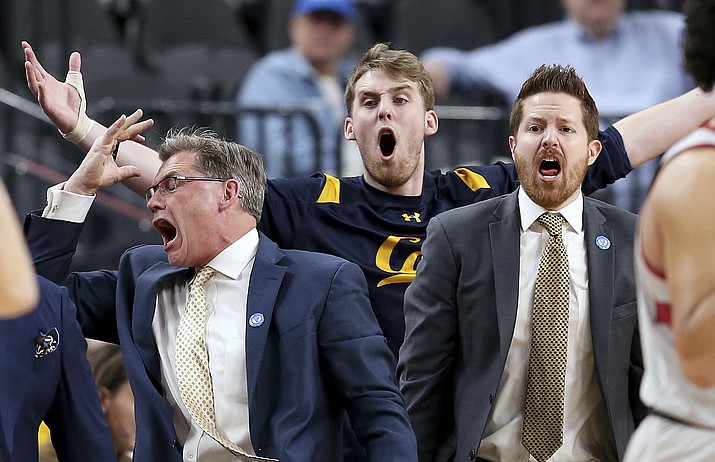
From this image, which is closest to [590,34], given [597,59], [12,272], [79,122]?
[597,59]

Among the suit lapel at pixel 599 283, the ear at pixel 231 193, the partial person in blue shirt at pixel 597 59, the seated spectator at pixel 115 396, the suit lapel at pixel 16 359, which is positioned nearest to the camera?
the suit lapel at pixel 16 359

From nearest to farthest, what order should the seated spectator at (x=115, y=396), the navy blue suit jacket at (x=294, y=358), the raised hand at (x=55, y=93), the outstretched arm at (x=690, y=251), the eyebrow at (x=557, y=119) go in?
the outstretched arm at (x=690, y=251), the navy blue suit jacket at (x=294, y=358), the eyebrow at (x=557, y=119), the raised hand at (x=55, y=93), the seated spectator at (x=115, y=396)

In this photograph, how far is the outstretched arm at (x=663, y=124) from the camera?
15.2 ft

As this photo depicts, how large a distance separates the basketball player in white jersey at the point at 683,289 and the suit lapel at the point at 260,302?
1265 mm

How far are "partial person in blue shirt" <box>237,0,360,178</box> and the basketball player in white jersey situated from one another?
4842 mm

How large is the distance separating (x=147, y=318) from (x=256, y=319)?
321 mm

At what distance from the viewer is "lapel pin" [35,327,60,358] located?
11.6ft

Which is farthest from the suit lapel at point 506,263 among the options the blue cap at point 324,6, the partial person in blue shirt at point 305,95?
the blue cap at point 324,6

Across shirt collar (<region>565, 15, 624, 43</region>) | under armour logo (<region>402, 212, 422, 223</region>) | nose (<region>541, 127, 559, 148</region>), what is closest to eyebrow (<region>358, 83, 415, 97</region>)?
under armour logo (<region>402, 212, 422, 223</region>)

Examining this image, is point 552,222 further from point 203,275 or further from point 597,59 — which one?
point 597,59

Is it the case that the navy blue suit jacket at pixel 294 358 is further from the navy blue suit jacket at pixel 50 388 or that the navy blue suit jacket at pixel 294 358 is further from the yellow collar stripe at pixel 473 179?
the yellow collar stripe at pixel 473 179

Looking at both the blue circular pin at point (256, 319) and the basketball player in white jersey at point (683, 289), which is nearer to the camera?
the basketball player in white jersey at point (683, 289)

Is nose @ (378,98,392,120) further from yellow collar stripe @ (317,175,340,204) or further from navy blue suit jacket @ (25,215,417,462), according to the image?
navy blue suit jacket @ (25,215,417,462)

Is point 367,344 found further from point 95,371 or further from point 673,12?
point 673,12
